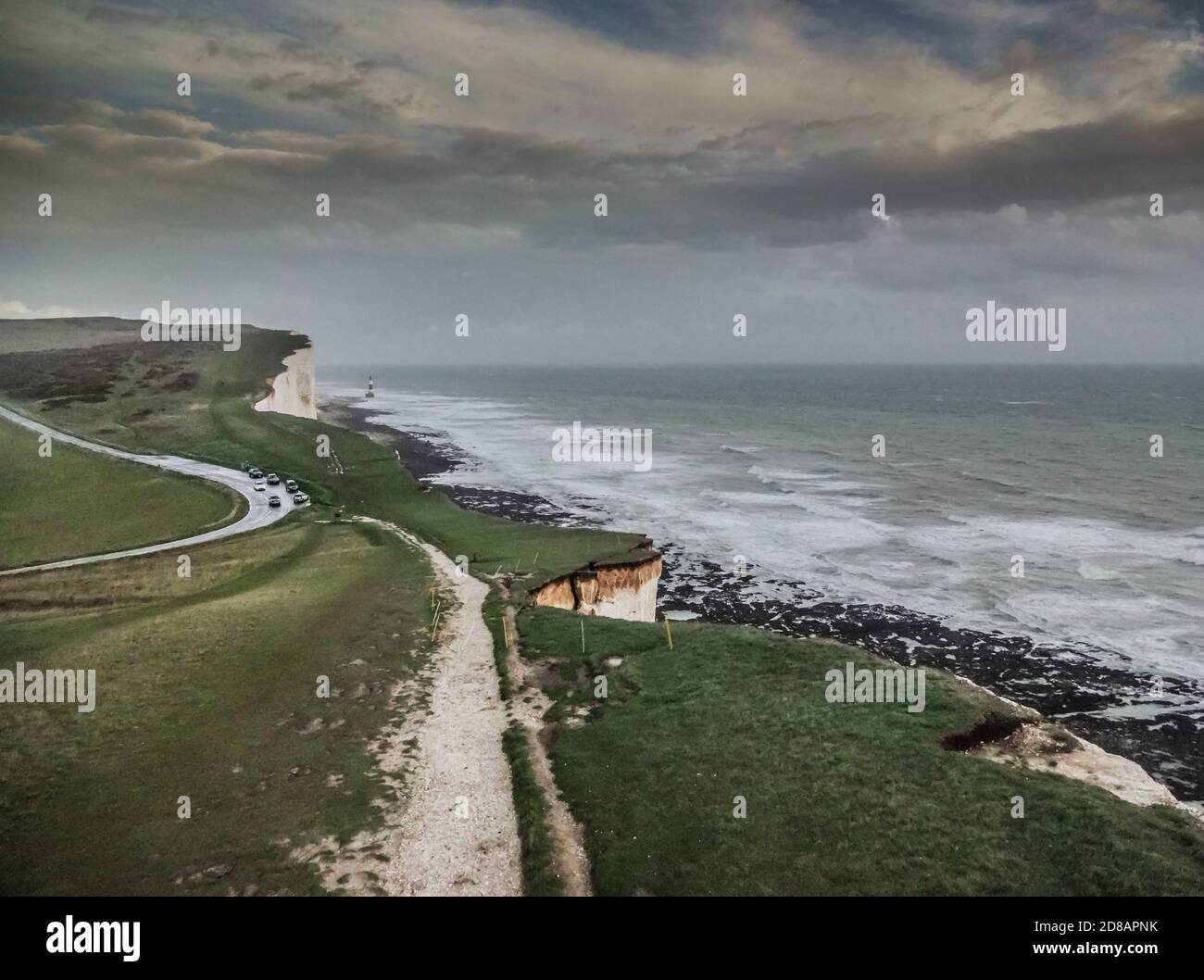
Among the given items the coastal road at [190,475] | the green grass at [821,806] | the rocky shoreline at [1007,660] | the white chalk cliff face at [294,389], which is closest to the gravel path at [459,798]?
the green grass at [821,806]

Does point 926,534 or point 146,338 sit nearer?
point 926,534

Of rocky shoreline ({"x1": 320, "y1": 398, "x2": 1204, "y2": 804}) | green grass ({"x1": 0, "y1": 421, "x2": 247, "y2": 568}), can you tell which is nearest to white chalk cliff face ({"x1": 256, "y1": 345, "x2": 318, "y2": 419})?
green grass ({"x1": 0, "y1": 421, "x2": 247, "y2": 568})

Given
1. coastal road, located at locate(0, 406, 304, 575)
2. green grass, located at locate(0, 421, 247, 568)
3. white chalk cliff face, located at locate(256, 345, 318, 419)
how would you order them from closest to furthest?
coastal road, located at locate(0, 406, 304, 575) → green grass, located at locate(0, 421, 247, 568) → white chalk cliff face, located at locate(256, 345, 318, 419)

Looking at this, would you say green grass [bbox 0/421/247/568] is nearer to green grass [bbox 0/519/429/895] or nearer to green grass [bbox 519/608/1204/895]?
green grass [bbox 0/519/429/895]

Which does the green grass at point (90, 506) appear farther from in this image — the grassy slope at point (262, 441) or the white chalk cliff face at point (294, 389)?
the white chalk cliff face at point (294, 389)

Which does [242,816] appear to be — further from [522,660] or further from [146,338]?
[146,338]
